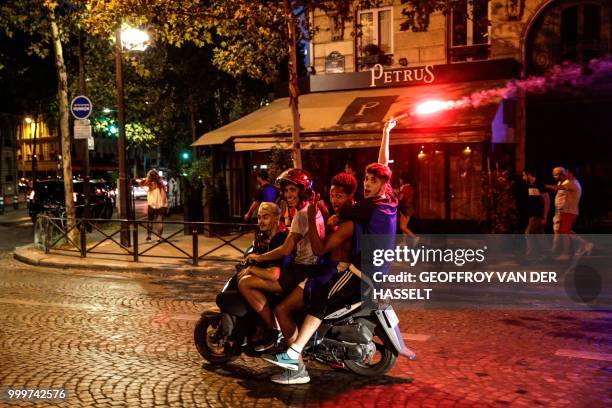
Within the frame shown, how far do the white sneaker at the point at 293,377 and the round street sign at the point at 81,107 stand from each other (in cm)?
1110

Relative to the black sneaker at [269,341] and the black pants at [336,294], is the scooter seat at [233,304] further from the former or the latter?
the black pants at [336,294]

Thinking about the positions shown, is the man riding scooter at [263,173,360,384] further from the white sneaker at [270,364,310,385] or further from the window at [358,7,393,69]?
the window at [358,7,393,69]

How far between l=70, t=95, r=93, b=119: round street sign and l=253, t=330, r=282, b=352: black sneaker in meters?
10.8

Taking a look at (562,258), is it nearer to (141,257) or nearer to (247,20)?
(247,20)

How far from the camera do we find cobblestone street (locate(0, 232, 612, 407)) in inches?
192

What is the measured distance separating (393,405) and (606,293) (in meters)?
5.61

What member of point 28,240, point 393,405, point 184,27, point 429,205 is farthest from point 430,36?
point 393,405

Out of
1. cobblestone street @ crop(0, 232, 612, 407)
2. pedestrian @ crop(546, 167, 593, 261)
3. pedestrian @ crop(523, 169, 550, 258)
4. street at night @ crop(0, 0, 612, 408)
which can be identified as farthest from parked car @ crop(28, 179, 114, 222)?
pedestrian @ crop(546, 167, 593, 261)

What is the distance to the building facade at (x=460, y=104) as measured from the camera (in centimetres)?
1457

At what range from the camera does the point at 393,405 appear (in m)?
4.70

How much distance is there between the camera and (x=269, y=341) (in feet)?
17.6

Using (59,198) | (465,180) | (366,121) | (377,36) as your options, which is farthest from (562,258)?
(59,198)

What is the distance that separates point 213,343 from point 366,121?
380 inches

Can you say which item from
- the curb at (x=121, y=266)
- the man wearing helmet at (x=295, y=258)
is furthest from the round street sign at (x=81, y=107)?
the man wearing helmet at (x=295, y=258)
